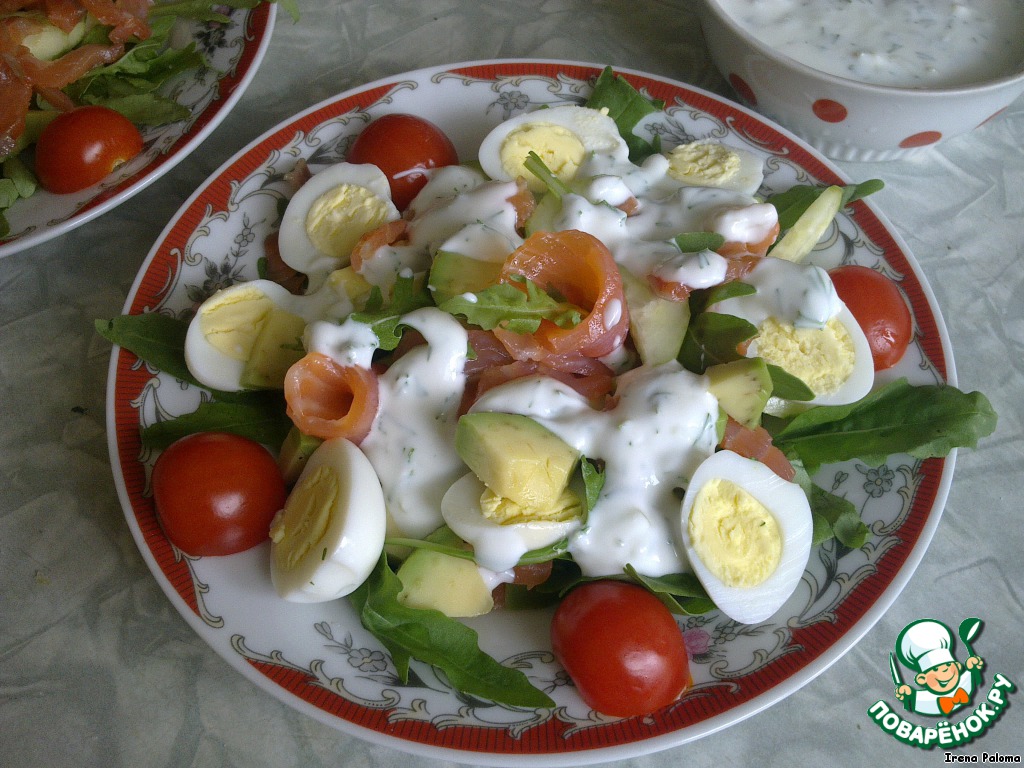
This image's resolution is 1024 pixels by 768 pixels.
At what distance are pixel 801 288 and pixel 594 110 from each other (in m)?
0.82

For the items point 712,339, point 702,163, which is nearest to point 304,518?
point 712,339

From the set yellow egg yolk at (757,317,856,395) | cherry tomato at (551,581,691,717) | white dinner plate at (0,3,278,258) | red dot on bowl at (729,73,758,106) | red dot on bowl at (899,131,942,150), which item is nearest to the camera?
cherry tomato at (551,581,691,717)

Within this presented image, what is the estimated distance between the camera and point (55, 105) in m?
2.35

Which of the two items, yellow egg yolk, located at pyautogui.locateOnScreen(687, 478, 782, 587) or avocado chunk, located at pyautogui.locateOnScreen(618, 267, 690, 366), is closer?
yellow egg yolk, located at pyautogui.locateOnScreen(687, 478, 782, 587)

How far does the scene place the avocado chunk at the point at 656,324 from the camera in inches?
73.5

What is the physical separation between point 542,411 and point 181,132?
1365mm

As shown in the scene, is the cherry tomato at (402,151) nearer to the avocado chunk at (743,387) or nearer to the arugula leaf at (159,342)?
the arugula leaf at (159,342)

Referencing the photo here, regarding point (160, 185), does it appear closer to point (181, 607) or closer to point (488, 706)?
point (181, 607)

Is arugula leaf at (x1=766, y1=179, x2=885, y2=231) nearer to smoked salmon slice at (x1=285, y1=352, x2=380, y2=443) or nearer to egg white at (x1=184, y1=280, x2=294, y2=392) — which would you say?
smoked salmon slice at (x1=285, y1=352, x2=380, y2=443)

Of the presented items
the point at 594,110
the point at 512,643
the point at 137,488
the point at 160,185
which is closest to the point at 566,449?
the point at 512,643

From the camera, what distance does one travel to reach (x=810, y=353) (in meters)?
1.92

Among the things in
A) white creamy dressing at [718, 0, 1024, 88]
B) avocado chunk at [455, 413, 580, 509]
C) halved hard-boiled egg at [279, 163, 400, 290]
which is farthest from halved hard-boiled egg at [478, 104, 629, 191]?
avocado chunk at [455, 413, 580, 509]

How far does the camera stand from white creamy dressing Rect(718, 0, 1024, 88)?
2.43 m

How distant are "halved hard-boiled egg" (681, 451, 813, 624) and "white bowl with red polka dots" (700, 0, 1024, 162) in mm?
1251
